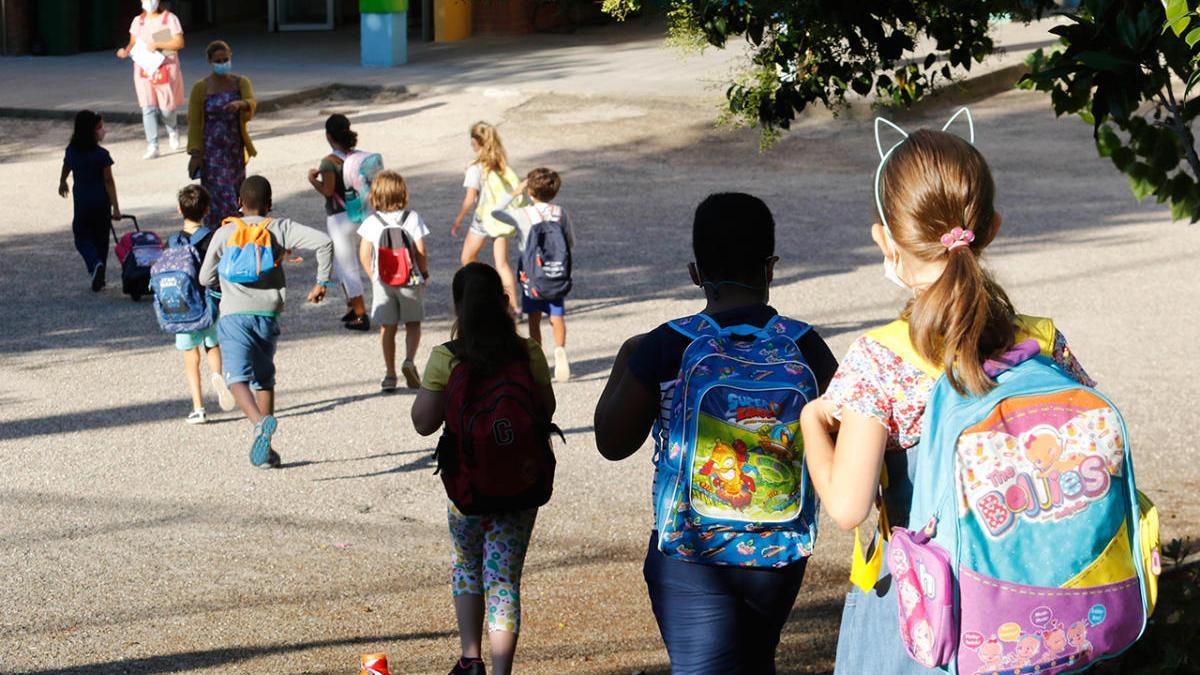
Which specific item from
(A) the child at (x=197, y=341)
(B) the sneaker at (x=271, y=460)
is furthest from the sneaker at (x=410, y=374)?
(B) the sneaker at (x=271, y=460)

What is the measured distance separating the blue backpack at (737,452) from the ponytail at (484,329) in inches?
56.8

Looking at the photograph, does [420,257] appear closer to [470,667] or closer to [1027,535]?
[470,667]

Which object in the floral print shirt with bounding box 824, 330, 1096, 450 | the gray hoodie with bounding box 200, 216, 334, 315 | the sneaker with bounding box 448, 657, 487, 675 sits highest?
the floral print shirt with bounding box 824, 330, 1096, 450

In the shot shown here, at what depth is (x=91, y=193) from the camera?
11.6 metres

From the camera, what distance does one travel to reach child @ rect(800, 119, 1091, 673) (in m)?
2.56

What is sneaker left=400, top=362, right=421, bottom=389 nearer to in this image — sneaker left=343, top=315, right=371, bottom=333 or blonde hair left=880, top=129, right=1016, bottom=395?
sneaker left=343, top=315, right=371, bottom=333

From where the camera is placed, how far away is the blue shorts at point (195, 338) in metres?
8.20

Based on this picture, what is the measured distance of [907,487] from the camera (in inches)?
108

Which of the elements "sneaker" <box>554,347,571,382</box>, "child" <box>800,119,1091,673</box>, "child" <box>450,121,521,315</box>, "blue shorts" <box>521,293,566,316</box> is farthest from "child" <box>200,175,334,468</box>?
"child" <box>800,119,1091,673</box>

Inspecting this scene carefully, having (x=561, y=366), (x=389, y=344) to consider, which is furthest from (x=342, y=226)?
(x=561, y=366)

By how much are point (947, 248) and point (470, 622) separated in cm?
267

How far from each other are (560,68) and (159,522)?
18.6 metres

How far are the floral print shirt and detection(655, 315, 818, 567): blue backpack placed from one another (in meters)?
0.73

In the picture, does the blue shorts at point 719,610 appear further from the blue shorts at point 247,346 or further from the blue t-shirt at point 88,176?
the blue t-shirt at point 88,176
